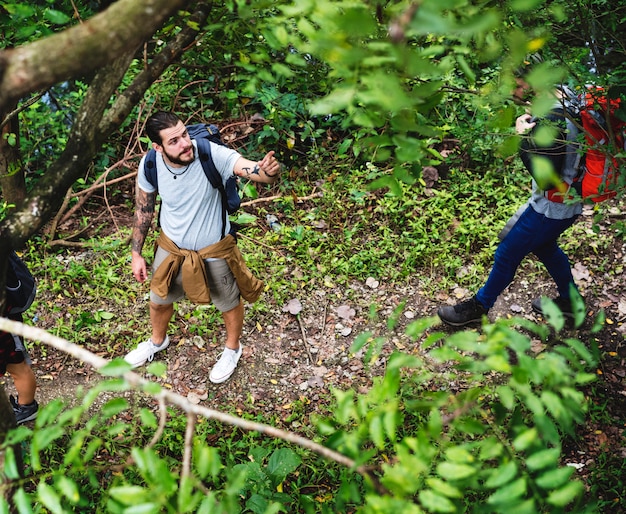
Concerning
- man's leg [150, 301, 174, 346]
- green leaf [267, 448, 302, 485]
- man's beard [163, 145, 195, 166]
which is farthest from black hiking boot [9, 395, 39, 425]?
man's beard [163, 145, 195, 166]

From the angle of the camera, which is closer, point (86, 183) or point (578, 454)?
point (578, 454)

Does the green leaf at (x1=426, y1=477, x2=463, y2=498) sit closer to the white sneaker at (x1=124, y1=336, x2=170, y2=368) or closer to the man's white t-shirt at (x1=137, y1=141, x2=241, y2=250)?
the man's white t-shirt at (x1=137, y1=141, x2=241, y2=250)

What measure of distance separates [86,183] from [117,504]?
490 centimetres

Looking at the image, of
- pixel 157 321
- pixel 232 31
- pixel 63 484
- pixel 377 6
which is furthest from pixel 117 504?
pixel 157 321

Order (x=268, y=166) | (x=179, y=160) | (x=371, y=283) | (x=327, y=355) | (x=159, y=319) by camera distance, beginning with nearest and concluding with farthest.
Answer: (x=268, y=166) → (x=179, y=160) → (x=159, y=319) → (x=327, y=355) → (x=371, y=283)

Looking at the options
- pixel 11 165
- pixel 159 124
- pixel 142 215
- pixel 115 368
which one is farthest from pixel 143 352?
pixel 115 368

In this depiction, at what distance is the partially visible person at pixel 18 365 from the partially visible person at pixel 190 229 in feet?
2.53

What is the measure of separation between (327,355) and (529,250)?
1679 millimetres

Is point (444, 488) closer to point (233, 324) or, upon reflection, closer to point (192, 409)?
point (192, 409)

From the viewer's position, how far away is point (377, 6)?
57.7 inches

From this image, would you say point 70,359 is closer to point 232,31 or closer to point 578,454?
point 232,31

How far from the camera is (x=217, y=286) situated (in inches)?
136

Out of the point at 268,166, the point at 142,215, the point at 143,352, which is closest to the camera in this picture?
the point at 268,166

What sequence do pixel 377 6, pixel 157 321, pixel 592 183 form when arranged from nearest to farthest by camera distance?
1. pixel 377 6
2. pixel 592 183
3. pixel 157 321
